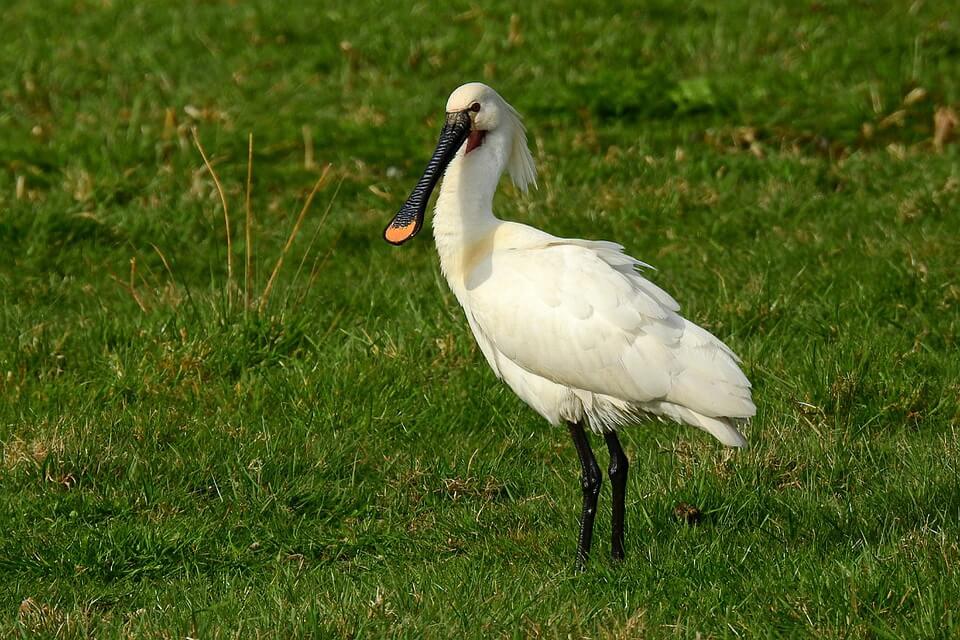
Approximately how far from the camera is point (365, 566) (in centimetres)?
493

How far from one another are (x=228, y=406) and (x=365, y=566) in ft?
4.70

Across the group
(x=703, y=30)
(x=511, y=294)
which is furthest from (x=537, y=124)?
(x=511, y=294)

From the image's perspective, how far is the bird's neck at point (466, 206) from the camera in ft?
17.5

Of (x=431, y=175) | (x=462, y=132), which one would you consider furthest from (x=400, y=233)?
(x=462, y=132)

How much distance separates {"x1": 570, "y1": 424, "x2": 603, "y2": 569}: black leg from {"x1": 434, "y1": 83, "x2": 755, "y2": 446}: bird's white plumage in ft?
Result: 0.25

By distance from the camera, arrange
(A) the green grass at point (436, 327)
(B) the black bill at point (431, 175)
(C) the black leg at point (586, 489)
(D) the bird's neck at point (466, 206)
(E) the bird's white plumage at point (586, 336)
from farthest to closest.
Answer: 1. (B) the black bill at point (431, 175)
2. (D) the bird's neck at point (466, 206)
3. (C) the black leg at point (586, 489)
4. (E) the bird's white plumage at point (586, 336)
5. (A) the green grass at point (436, 327)

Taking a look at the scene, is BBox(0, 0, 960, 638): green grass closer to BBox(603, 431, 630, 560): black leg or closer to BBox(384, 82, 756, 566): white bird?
BBox(603, 431, 630, 560): black leg

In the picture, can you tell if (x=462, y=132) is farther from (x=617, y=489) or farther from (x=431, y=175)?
(x=617, y=489)

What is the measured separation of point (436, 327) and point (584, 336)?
1.79 m

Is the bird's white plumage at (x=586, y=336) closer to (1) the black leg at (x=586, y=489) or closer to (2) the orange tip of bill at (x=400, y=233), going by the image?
(1) the black leg at (x=586, y=489)

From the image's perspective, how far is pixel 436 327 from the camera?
21.8ft

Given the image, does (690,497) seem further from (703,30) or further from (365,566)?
(703,30)

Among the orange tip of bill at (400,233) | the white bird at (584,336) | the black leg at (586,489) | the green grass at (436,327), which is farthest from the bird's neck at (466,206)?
the green grass at (436,327)

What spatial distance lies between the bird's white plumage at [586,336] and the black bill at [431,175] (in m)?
0.25
